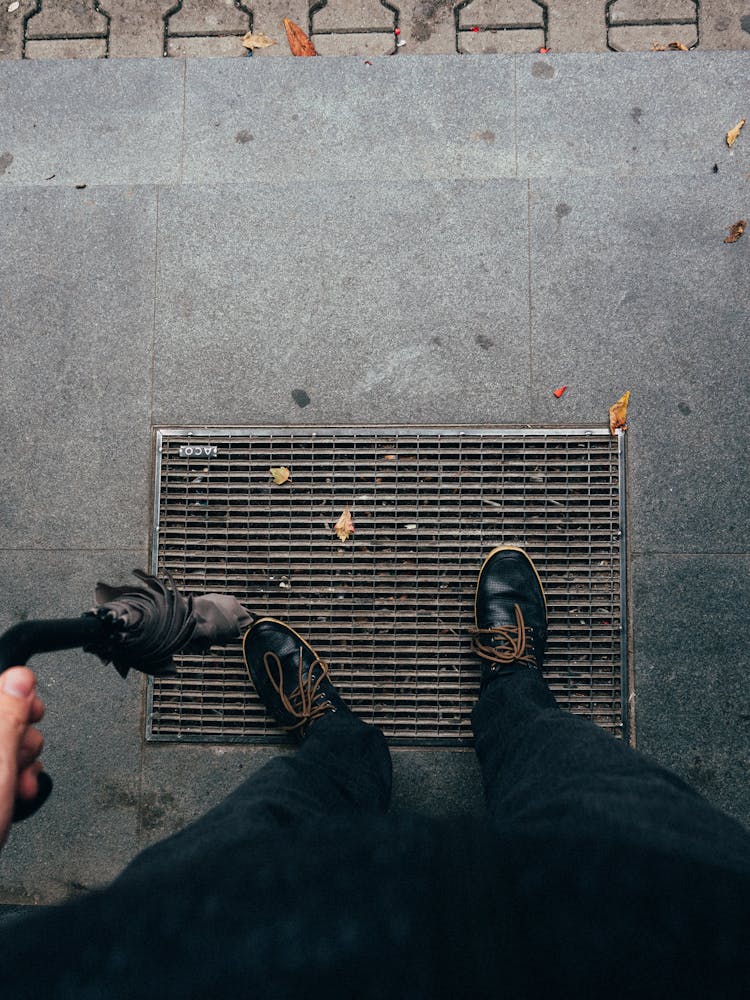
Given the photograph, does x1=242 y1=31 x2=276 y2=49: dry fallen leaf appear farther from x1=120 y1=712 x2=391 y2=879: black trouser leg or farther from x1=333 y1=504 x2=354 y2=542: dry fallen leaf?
x1=120 y1=712 x2=391 y2=879: black trouser leg

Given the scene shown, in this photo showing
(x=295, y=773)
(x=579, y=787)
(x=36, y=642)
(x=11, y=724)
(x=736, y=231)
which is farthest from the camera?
(x=736, y=231)

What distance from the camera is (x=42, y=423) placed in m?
2.83

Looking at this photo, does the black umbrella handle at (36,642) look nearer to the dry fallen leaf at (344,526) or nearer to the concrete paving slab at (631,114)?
the dry fallen leaf at (344,526)

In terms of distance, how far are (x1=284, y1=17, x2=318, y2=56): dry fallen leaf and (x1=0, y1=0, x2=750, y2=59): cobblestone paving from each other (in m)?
0.03

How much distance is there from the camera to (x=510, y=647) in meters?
2.54

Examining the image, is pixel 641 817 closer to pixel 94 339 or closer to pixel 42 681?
pixel 42 681

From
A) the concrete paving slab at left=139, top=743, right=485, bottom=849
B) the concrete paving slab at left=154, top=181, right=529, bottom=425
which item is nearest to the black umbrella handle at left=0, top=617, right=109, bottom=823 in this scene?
the concrete paving slab at left=139, top=743, right=485, bottom=849

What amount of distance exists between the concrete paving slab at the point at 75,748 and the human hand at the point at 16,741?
1.34 metres

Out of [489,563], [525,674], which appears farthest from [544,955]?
[489,563]

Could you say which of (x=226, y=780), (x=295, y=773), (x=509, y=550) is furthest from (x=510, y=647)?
(x=226, y=780)

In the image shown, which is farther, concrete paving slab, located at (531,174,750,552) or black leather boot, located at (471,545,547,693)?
concrete paving slab, located at (531,174,750,552)

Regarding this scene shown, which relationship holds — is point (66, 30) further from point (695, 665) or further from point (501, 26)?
point (695, 665)

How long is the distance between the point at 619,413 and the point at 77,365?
2.20 meters

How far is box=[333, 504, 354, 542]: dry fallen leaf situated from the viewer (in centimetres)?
269
